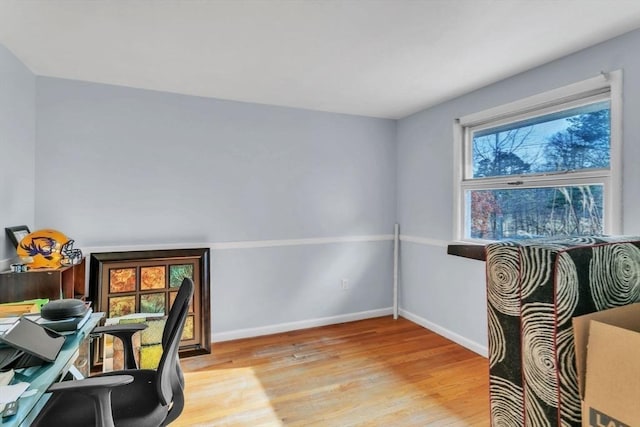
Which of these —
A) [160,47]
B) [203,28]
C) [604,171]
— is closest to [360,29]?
[203,28]

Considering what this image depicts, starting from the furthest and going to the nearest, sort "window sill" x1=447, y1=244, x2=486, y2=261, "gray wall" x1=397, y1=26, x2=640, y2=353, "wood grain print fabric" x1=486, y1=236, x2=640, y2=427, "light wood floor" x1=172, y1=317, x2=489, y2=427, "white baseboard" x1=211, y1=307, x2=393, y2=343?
"white baseboard" x1=211, y1=307, x2=393, y2=343 → "light wood floor" x1=172, y1=317, x2=489, y2=427 → "gray wall" x1=397, y1=26, x2=640, y2=353 → "window sill" x1=447, y1=244, x2=486, y2=261 → "wood grain print fabric" x1=486, y1=236, x2=640, y2=427

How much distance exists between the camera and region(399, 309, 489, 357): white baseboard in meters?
2.98

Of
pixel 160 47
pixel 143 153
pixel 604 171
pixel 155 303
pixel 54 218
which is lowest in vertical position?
pixel 155 303

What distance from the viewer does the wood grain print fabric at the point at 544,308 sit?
749mm

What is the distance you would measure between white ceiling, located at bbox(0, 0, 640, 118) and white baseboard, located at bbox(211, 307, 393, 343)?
7.49ft

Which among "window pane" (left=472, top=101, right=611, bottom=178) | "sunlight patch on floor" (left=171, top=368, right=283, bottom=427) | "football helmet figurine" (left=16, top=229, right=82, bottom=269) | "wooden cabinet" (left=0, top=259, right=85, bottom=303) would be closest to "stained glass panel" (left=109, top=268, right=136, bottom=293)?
"football helmet figurine" (left=16, top=229, right=82, bottom=269)

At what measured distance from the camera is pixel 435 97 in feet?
10.5

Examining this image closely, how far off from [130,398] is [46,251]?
140cm

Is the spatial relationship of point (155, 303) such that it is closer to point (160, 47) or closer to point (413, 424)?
point (160, 47)

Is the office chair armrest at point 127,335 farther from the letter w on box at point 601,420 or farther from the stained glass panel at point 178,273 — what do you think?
the letter w on box at point 601,420

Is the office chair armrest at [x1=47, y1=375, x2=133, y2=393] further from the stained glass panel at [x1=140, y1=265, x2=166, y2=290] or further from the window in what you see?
the window

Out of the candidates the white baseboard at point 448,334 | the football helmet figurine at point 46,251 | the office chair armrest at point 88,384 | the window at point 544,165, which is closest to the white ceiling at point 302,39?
the window at point 544,165

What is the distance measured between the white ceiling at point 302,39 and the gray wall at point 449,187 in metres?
0.12

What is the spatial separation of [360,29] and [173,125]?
191 cm
